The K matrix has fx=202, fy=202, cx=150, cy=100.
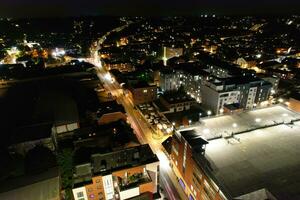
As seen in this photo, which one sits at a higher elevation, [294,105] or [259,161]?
[294,105]

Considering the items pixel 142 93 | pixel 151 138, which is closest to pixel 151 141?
pixel 151 138

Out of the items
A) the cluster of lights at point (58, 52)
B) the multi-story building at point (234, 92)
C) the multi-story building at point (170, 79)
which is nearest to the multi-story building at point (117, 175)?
the multi-story building at point (234, 92)

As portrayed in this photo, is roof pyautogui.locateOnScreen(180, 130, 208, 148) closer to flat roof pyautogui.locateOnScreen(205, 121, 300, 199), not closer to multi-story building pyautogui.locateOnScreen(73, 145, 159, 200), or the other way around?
flat roof pyautogui.locateOnScreen(205, 121, 300, 199)

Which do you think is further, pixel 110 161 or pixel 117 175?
pixel 110 161

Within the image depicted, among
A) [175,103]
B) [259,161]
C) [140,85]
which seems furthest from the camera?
[140,85]

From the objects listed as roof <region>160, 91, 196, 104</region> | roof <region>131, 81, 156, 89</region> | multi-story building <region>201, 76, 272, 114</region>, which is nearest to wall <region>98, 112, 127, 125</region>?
roof <region>160, 91, 196, 104</region>

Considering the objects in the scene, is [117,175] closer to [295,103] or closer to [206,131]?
[206,131]

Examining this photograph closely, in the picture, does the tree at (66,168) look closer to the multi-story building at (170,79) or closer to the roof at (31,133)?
the roof at (31,133)
